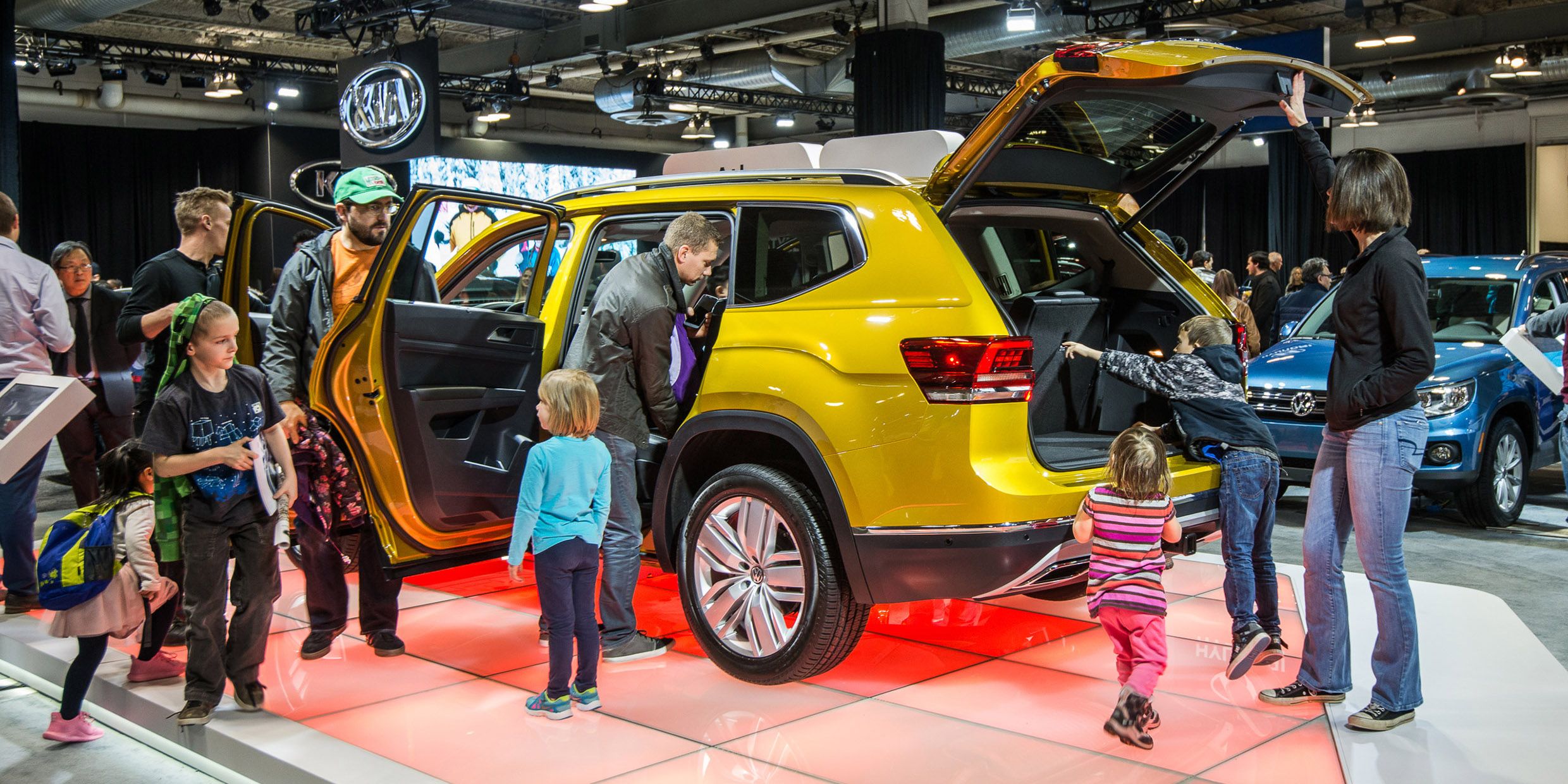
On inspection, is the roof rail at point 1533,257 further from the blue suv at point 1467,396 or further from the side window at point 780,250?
the side window at point 780,250

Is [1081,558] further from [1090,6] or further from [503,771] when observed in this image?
[1090,6]

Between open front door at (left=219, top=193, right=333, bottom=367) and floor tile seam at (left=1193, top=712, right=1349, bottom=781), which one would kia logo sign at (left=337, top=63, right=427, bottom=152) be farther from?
floor tile seam at (left=1193, top=712, right=1349, bottom=781)

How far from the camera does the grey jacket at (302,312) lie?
4.59 metres

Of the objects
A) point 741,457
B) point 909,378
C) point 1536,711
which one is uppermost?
point 909,378

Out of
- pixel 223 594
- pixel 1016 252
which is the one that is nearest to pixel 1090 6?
pixel 1016 252

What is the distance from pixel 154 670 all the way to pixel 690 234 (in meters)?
2.48

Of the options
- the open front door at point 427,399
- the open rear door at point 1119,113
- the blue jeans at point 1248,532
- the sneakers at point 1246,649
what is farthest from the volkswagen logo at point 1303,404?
the open front door at point 427,399

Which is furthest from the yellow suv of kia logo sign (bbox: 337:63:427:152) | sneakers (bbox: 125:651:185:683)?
kia logo sign (bbox: 337:63:427:152)

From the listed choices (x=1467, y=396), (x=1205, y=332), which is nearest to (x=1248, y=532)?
(x=1205, y=332)

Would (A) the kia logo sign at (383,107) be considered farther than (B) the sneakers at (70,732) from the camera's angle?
Yes

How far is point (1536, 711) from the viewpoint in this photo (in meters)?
4.01

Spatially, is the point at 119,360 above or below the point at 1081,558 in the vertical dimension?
above

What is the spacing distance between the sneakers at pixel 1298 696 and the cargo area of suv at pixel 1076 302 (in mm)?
903

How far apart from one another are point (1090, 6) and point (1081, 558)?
12286mm
